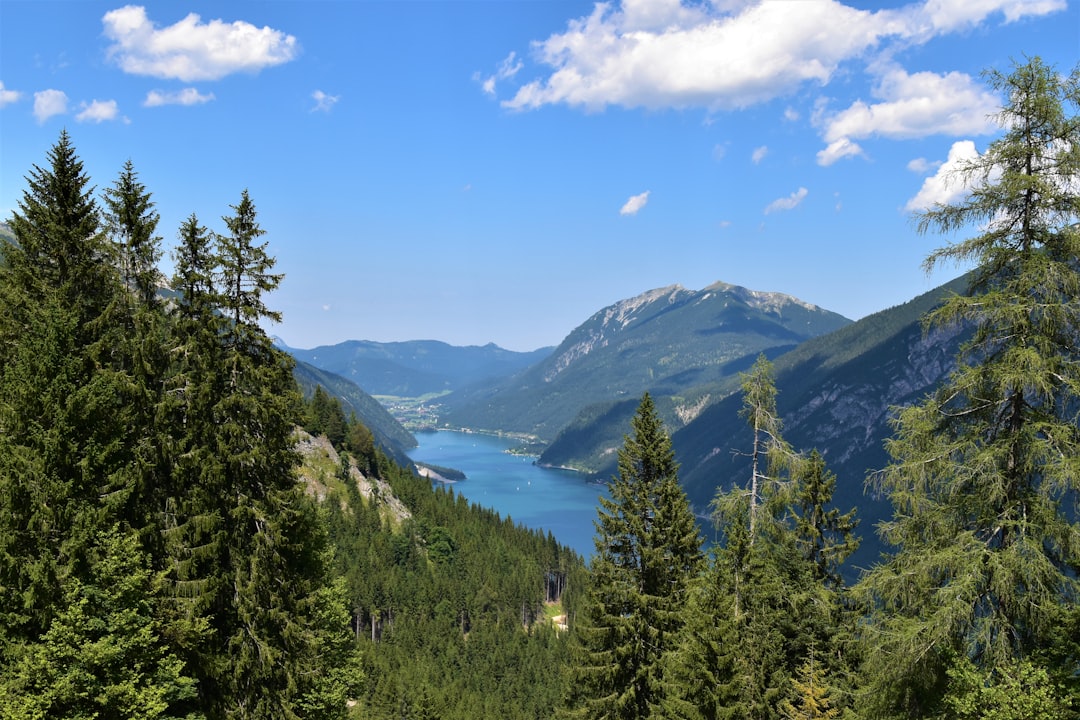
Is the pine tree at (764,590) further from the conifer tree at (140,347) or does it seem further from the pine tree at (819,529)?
the conifer tree at (140,347)

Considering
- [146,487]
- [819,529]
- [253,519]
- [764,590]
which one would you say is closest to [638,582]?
[764,590]

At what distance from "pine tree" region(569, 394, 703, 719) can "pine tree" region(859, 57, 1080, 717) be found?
41.3 ft

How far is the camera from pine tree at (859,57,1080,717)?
11.4 m

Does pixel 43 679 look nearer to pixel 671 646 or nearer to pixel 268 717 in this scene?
pixel 268 717

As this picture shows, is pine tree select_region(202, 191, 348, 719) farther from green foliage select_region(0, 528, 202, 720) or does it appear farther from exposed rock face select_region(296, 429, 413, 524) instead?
exposed rock face select_region(296, 429, 413, 524)

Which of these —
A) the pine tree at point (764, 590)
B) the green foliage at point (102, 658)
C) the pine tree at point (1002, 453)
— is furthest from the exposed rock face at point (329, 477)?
the pine tree at point (1002, 453)

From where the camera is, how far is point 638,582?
25.7m

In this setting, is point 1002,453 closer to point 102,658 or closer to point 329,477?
point 102,658

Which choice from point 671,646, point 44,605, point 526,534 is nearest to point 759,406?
point 671,646

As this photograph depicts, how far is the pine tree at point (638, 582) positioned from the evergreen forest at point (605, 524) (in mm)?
111

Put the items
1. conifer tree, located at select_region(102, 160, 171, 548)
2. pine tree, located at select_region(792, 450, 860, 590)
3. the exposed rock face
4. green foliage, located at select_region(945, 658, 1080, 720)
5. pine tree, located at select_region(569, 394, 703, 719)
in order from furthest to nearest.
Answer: the exposed rock face → pine tree, located at select_region(792, 450, 860, 590) → pine tree, located at select_region(569, 394, 703, 719) → conifer tree, located at select_region(102, 160, 171, 548) → green foliage, located at select_region(945, 658, 1080, 720)

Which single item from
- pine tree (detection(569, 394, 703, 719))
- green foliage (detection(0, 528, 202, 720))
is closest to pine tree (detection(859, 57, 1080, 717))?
pine tree (detection(569, 394, 703, 719))

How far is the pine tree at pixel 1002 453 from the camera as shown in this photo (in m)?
11.4

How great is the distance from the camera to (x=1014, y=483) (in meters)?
11.9
